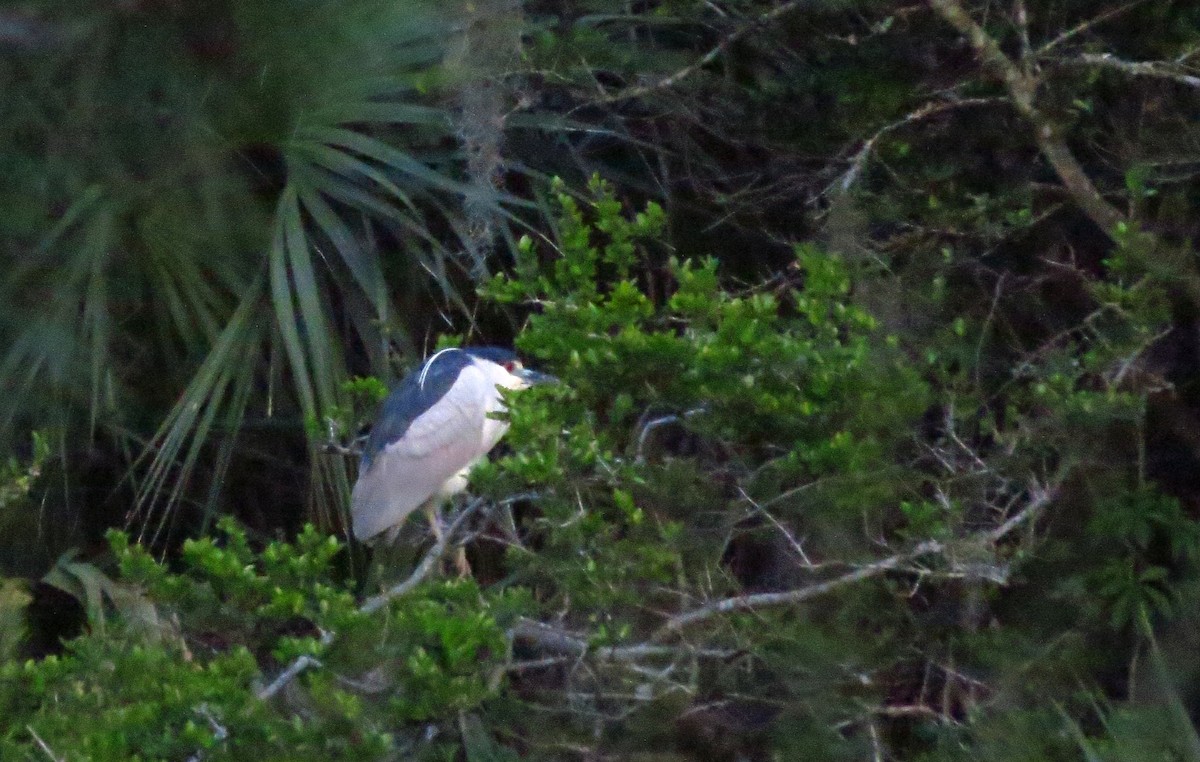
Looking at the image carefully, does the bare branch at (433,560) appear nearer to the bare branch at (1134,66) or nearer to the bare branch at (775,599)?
the bare branch at (775,599)

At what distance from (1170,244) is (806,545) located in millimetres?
966

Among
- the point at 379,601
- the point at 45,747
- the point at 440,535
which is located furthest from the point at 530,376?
the point at 45,747

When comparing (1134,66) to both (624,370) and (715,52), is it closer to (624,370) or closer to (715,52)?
(715,52)

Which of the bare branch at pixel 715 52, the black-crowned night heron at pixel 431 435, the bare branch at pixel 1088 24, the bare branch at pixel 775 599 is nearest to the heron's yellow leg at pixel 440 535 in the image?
the black-crowned night heron at pixel 431 435

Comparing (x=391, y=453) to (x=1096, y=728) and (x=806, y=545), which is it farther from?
(x=1096, y=728)

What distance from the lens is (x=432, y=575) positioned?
3.07 metres

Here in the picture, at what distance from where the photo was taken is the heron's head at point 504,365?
3.85 m

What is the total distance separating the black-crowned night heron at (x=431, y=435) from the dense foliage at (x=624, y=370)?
96 millimetres

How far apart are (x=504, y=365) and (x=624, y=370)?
1.53m

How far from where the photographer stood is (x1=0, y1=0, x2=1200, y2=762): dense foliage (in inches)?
85.1

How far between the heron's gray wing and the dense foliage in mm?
102

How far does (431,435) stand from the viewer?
393cm

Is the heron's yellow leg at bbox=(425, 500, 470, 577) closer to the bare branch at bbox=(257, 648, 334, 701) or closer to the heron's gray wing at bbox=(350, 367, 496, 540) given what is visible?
the heron's gray wing at bbox=(350, 367, 496, 540)

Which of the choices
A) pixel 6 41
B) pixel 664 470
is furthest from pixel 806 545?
pixel 6 41
